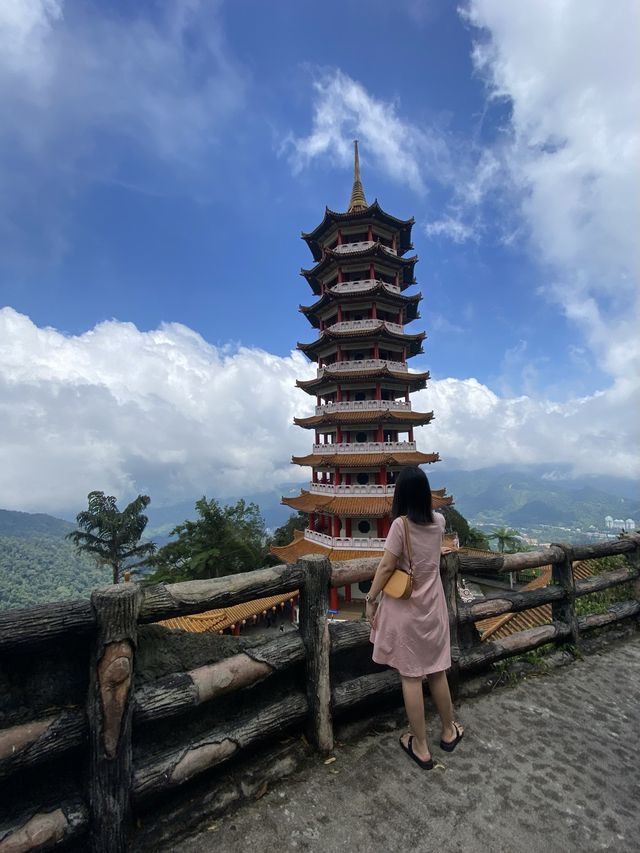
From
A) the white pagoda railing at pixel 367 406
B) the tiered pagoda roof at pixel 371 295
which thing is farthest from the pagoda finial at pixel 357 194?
the white pagoda railing at pixel 367 406

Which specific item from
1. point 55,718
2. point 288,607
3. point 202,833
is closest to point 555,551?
point 202,833

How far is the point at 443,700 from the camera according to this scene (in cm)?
276

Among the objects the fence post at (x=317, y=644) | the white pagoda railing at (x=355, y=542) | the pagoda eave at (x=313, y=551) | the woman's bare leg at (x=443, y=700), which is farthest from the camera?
the white pagoda railing at (x=355, y=542)

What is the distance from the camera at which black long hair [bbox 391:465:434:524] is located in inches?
104

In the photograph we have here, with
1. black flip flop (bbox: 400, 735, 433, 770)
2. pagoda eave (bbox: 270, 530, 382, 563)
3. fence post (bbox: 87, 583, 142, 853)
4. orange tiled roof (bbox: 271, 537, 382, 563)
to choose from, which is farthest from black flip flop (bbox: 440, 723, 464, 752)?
orange tiled roof (bbox: 271, 537, 382, 563)

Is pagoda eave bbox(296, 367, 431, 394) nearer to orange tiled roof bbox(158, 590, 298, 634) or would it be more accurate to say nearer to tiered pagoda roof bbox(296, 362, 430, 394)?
tiered pagoda roof bbox(296, 362, 430, 394)

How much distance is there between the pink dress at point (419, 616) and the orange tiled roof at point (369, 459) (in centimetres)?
1435

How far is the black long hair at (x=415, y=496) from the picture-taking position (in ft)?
8.64

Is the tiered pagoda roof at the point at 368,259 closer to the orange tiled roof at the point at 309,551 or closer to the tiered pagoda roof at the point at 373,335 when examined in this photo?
the tiered pagoda roof at the point at 373,335

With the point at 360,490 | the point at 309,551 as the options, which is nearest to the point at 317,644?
the point at 360,490

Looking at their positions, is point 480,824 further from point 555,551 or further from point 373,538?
point 373,538

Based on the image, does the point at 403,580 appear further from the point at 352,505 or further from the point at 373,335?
the point at 373,335

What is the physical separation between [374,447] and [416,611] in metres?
15.3

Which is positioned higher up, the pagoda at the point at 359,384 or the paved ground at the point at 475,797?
the pagoda at the point at 359,384
